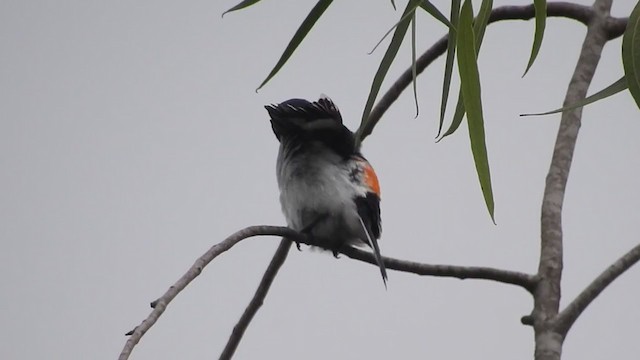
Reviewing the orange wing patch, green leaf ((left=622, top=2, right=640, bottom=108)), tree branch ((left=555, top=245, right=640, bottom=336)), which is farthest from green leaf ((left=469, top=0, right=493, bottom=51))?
the orange wing patch

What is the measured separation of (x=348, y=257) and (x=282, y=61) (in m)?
1.48

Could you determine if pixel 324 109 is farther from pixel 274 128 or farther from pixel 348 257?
pixel 348 257

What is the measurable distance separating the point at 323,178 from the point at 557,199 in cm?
124

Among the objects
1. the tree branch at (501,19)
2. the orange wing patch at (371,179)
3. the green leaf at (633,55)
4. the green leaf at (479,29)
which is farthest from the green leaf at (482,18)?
the orange wing patch at (371,179)

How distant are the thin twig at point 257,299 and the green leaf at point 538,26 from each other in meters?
1.42

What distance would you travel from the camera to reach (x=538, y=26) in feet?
9.86

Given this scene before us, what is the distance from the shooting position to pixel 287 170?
14.7ft

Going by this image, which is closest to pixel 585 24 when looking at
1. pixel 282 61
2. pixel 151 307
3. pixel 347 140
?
pixel 347 140

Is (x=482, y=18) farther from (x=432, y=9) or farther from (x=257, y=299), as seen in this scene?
(x=257, y=299)

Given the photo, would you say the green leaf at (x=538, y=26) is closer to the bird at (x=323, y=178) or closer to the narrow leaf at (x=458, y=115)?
the narrow leaf at (x=458, y=115)

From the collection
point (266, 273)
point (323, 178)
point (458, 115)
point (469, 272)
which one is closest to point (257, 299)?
point (266, 273)

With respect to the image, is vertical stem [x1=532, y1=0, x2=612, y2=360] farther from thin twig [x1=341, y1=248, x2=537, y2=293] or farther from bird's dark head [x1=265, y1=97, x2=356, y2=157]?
bird's dark head [x1=265, y1=97, x2=356, y2=157]

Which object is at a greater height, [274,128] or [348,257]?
[274,128]

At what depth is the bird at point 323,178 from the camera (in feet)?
14.3
